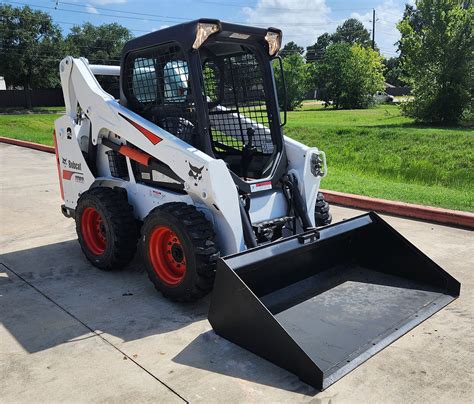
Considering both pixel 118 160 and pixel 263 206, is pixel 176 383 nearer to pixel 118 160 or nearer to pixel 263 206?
pixel 263 206

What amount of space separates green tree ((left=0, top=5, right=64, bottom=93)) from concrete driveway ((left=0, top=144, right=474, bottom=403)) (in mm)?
43960

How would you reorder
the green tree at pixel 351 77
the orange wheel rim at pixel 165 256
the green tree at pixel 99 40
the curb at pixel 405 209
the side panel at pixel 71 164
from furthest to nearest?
the green tree at pixel 99 40, the green tree at pixel 351 77, the curb at pixel 405 209, the side panel at pixel 71 164, the orange wheel rim at pixel 165 256

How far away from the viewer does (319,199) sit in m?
5.22

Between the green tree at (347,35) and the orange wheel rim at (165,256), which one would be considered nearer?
the orange wheel rim at (165,256)

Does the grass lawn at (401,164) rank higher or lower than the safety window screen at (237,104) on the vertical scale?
lower

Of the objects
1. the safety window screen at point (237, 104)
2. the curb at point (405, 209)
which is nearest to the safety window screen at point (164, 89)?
the safety window screen at point (237, 104)

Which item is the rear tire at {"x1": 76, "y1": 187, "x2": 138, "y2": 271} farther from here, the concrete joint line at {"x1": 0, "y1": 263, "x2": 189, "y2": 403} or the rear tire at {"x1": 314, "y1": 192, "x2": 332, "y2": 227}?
the rear tire at {"x1": 314, "y1": 192, "x2": 332, "y2": 227}

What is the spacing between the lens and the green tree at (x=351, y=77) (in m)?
41.5

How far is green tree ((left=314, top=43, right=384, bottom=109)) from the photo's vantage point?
1634 inches

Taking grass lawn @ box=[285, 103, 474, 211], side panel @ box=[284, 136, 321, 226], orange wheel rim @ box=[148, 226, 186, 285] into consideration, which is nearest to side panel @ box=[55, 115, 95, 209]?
orange wheel rim @ box=[148, 226, 186, 285]

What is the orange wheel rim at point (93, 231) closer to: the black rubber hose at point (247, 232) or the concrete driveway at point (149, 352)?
the concrete driveway at point (149, 352)

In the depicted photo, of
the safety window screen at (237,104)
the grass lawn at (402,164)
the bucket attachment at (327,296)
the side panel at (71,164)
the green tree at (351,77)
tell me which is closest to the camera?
the bucket attachment at (327,296)

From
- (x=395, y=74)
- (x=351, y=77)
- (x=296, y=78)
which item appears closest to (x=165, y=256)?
(x=351, y=77)

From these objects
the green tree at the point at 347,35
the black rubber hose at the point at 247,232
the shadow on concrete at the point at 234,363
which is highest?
the green tree at the point at 347,35
